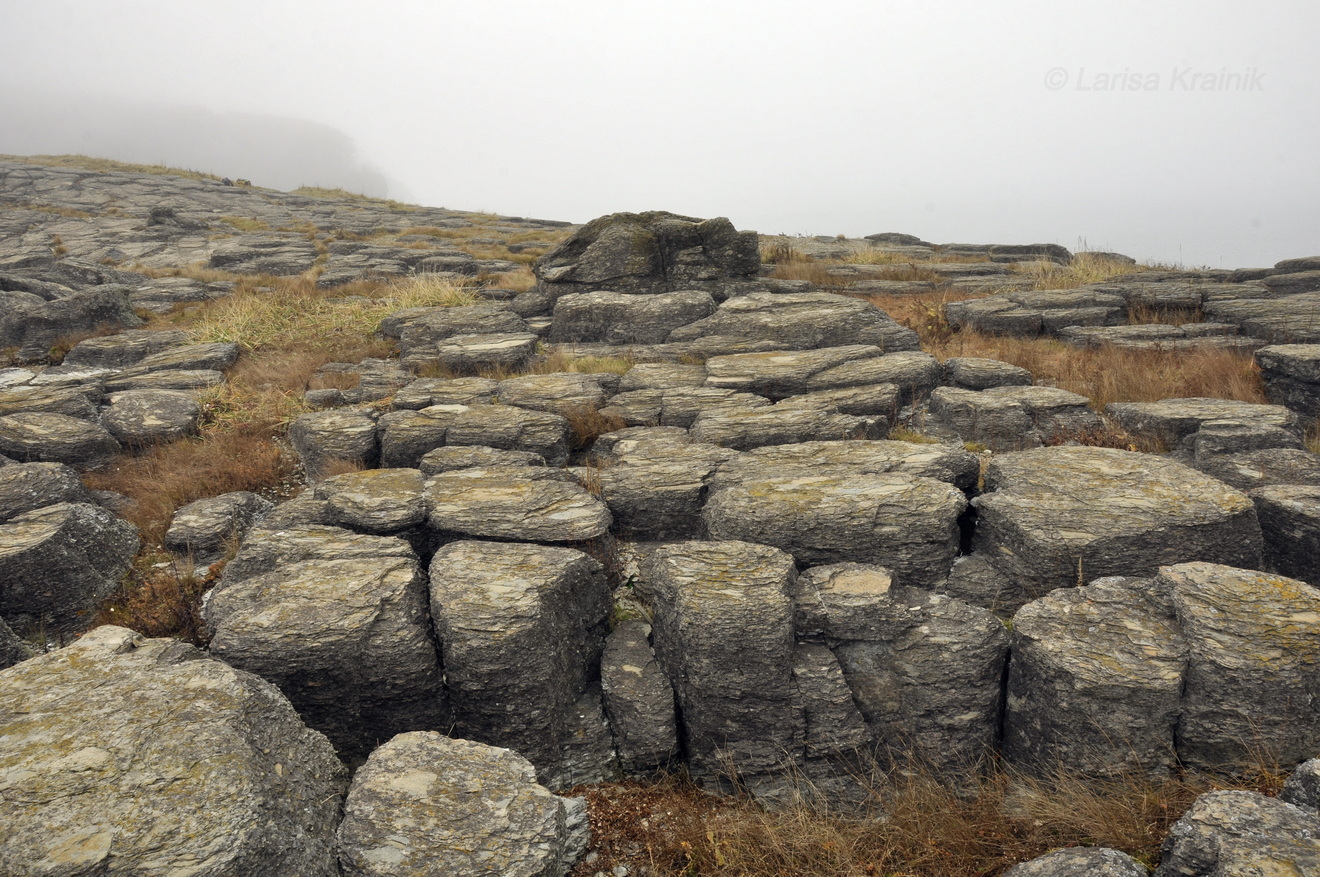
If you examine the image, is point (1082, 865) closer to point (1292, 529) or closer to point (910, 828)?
point (910, 828)

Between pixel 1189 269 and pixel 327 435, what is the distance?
19277 mm

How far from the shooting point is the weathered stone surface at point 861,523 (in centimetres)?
491

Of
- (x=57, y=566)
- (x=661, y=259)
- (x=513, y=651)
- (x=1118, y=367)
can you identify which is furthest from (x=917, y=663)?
(x=661, y=259)

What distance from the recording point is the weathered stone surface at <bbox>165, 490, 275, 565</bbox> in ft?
20.1

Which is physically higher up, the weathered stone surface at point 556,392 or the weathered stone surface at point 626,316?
the weathered stone surface at point 626,316

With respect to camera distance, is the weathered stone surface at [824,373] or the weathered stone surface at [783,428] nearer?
the weathered stone surface at [783,428]

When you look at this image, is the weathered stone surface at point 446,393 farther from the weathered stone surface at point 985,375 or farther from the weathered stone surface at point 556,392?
the weathered stone surface at point 985,375

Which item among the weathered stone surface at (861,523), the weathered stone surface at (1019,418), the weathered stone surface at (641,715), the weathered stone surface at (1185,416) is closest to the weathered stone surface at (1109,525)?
the weathered stone surface at (861,523)

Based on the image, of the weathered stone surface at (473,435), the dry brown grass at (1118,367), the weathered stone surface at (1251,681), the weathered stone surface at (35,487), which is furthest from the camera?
the dry brown grass at (1118,367)

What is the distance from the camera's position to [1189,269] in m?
16.2

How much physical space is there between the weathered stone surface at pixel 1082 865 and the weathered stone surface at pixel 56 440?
31.0 feet

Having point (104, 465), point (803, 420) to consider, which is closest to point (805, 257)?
point (803, 420)

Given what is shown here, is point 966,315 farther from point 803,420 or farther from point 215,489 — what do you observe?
point 215,489

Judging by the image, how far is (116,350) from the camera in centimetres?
1136
